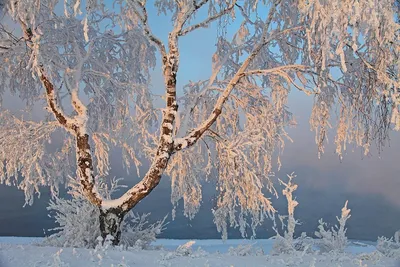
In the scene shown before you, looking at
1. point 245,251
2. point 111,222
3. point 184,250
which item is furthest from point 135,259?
point 111,222

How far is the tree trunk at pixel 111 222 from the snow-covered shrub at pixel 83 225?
21cm

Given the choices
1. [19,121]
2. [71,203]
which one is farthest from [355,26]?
[19,121]

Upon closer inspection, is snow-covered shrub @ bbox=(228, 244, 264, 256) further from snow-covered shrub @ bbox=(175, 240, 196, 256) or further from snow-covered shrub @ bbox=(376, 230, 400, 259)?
snow-covered shrub @ bbox=(376, 230, 400, 259)

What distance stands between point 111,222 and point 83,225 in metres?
0.54

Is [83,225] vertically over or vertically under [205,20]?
under

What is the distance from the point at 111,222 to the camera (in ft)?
25.9

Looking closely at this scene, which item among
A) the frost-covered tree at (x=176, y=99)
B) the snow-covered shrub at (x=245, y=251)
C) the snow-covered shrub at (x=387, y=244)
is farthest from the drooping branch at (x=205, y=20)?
the snow-covered shrub at (x=387, y=244)

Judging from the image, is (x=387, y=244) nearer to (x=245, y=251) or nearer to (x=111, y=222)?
(x=245, y=251)

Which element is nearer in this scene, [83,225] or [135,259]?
[135,259]

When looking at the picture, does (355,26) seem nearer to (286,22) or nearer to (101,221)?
(286,22)

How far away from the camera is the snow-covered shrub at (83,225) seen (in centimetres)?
796

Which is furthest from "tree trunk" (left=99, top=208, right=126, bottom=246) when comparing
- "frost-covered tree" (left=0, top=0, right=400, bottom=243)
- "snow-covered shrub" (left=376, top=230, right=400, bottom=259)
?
"snow-covered shrub" (left=376, top=230, right=400, bottom=259)

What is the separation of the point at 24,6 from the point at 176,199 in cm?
581

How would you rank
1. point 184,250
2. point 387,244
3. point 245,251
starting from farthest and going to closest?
point 387,244 < point 245,251 < point 184,250
